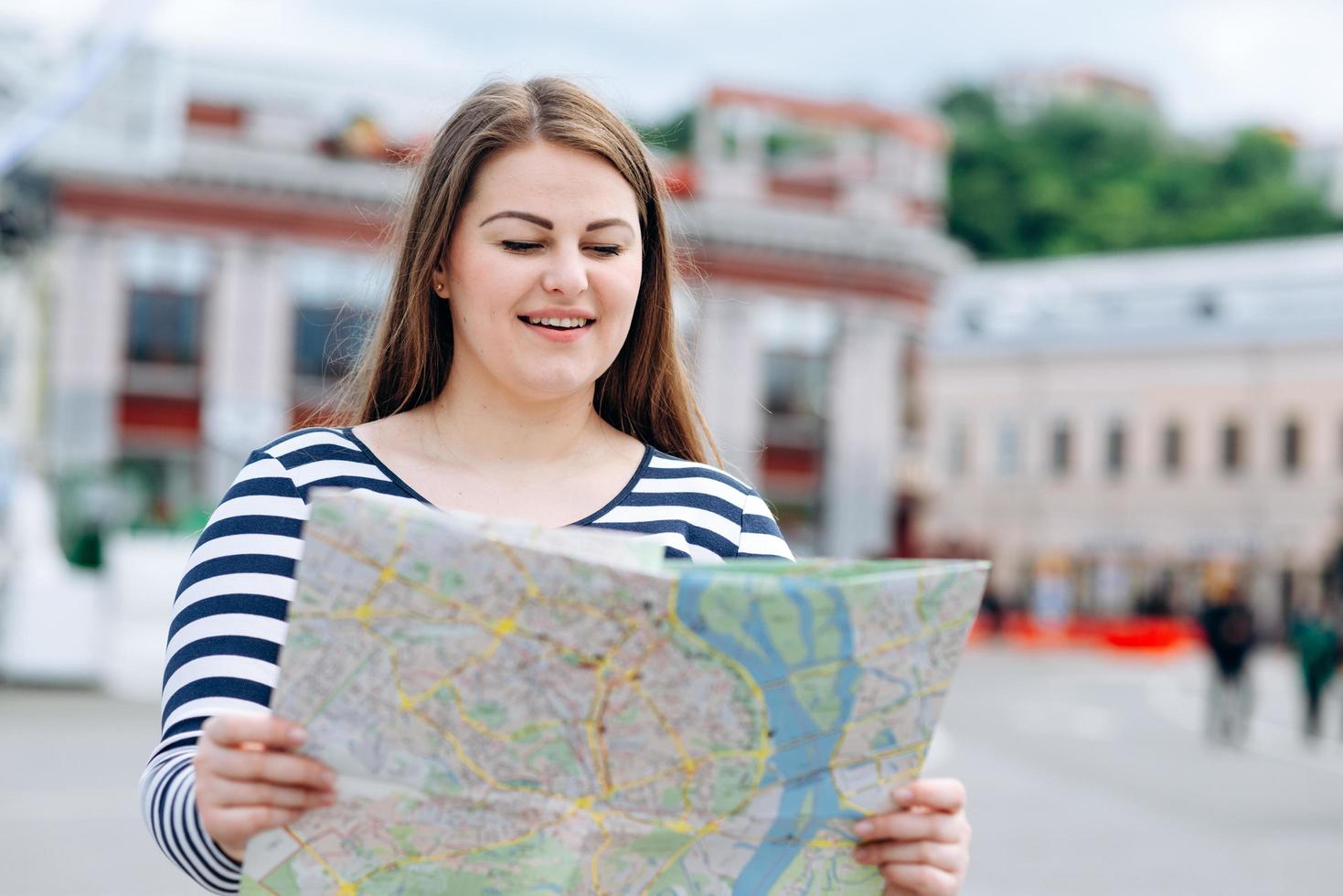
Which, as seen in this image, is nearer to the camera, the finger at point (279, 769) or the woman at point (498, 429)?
the finger at point (279, 769)

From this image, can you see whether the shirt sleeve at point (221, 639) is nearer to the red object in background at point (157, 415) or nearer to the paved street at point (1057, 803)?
the paved street at point (1057, 803)

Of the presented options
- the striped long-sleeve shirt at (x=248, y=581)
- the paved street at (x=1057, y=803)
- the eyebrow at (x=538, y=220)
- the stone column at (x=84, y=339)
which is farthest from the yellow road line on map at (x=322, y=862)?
the stone column at (x=84, y=339)

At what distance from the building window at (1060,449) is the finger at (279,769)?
53.0 metres

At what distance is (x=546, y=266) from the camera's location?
2.04 meters

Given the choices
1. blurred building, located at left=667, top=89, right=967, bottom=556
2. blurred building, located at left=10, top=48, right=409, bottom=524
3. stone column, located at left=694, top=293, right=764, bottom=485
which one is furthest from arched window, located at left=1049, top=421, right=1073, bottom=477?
blurred building, located at left=10, top=48, right=409, bottom=524

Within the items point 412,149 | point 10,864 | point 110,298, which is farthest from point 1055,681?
point 412,149

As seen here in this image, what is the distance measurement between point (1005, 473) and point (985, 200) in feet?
59.6

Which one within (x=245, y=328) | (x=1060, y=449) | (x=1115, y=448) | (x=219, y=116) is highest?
A: (x=219, y=116)

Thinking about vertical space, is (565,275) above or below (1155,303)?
above

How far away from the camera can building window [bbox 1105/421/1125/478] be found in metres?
52.8

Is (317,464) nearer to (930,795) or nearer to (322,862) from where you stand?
(322,862)

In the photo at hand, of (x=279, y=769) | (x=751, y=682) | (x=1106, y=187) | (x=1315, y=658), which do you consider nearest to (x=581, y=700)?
(x=751, y=682)

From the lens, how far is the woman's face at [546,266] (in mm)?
2055

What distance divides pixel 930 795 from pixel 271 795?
591 millimetres
